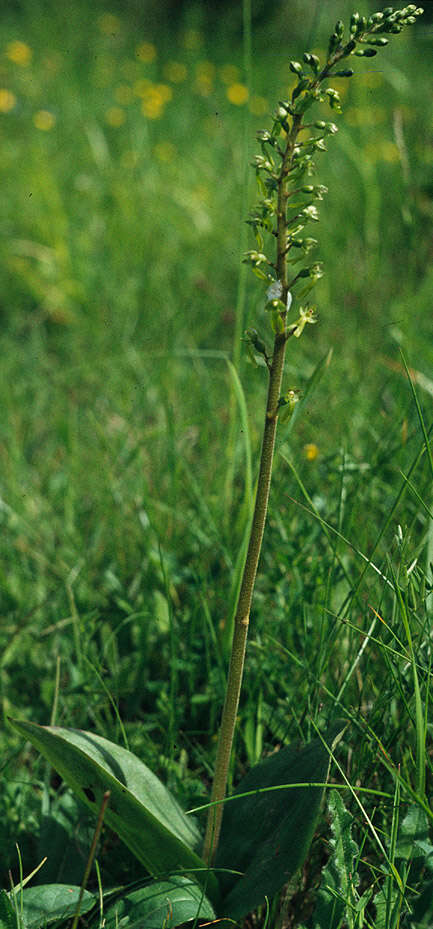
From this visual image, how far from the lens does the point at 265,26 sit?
7074 millimetres

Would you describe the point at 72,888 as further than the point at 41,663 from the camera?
No

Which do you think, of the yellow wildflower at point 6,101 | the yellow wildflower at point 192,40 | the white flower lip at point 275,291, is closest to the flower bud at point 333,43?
the white flower lip at point 275,291

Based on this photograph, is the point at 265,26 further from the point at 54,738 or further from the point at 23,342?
the point at 54,738

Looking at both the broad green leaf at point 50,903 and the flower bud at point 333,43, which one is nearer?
the flower bud at point 333,43

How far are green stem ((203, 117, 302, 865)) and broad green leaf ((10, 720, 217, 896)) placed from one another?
0.23 ft

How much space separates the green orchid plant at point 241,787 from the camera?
102 centimetres

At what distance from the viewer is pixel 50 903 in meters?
1.22

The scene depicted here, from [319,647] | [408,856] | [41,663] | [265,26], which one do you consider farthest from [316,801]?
[265,26]

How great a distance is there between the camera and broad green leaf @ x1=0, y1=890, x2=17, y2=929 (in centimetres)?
113

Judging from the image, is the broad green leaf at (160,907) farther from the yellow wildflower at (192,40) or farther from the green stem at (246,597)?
the yellow wildflower at (192,40)

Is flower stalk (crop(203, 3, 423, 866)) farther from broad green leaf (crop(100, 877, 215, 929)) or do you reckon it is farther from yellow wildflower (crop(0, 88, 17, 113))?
yellow wildflower (crop(0, 88, 17, 113))

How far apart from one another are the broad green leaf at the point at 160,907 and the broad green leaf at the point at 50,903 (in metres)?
0.05

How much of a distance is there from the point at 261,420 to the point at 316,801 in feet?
4.52

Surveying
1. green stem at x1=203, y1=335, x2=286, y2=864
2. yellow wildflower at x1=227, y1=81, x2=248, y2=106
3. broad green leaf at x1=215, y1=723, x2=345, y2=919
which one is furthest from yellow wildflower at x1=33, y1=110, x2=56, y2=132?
broad green leaf at x1=215, y1=723, x2=345, y2=919
